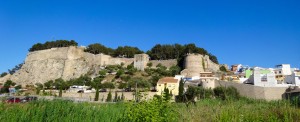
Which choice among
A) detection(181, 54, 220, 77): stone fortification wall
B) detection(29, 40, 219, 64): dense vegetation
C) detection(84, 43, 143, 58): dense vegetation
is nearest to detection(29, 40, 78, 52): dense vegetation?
detection(29, 40, 219, 64): dense vegetation

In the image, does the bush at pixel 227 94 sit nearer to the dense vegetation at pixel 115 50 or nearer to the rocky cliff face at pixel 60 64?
the rocky cliff face at pixel 60 64

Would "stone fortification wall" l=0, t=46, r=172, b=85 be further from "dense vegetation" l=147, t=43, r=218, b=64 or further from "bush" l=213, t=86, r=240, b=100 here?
"bush" l=213, t=86, r=240, b=100

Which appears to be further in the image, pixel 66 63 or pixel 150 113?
pixel 66 63

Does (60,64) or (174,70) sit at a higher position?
(60,64)

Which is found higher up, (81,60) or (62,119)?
(81,60)

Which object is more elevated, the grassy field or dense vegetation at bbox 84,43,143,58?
dense vegetation at bbox 84,43,143,58

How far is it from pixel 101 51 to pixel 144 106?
55972 mm

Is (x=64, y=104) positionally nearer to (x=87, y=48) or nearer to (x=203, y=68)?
(x=203, y=68)

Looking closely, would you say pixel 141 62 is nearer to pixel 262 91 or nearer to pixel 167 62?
pixel 167 62

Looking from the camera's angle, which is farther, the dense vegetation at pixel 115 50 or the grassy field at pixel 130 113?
the dense vegetation at pixel 115 50

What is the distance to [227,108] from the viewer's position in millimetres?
6852

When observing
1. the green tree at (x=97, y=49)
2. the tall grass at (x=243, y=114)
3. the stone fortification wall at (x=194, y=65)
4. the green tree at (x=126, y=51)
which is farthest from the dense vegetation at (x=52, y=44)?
the tall grass at (x=243, y=114)

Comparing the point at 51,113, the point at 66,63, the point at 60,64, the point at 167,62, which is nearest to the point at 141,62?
the point at 167,62

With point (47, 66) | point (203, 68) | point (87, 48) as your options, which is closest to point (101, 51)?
point (87, 48)
